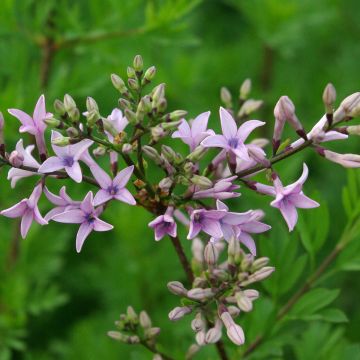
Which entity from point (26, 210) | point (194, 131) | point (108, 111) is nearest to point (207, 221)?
point (194, 131)

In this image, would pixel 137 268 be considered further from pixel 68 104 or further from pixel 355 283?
pixel 68 104

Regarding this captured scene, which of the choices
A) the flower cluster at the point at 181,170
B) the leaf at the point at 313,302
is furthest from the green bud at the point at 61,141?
the leaf at the point at 313,302

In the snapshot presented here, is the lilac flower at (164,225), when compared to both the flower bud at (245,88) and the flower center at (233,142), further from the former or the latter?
the flower bud at (245,88)

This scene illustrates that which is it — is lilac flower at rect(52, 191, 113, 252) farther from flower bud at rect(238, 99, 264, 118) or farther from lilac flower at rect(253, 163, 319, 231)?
flower bud at rect(238, 99, 264, 118)

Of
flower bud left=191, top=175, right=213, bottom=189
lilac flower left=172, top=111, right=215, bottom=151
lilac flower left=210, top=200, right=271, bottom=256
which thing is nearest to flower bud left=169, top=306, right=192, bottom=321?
lilac flower left=210, top=200, right=271, bottom=256

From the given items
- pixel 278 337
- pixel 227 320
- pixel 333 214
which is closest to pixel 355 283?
pixel 333 214

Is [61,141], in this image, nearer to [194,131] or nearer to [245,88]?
[194,131]
